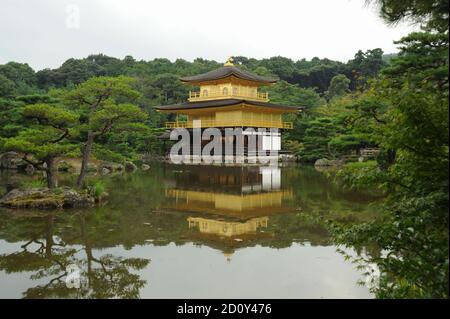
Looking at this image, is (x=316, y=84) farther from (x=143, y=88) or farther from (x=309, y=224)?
(x=309, y=224)

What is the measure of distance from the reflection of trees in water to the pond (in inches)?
0.6

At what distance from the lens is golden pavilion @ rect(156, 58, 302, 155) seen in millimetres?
31312

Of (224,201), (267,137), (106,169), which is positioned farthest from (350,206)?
(267,137)

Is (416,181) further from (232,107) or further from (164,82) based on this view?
(164,82)

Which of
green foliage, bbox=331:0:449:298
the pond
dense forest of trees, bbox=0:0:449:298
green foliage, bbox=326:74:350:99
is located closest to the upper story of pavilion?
dense forest of trees, bbox=0:0:449:298

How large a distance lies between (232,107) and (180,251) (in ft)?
79.3

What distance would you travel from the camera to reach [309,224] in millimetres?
9812

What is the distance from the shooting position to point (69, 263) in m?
6.46

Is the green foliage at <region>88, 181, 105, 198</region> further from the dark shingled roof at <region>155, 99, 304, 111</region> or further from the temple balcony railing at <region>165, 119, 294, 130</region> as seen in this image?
the temple balcony railing at <region>165, 119, 294, 130</region>

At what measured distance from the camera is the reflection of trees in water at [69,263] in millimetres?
5227

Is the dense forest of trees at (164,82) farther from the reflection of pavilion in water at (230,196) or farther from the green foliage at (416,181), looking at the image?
the green foliage at (416,181)

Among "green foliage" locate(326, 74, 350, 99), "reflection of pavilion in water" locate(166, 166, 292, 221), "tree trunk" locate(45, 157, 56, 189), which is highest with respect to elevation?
"green foliage" locate(326, 74, 350, 99)

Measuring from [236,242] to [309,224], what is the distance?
253 centimetres

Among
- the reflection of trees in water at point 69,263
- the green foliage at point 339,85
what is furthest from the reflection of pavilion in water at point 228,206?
the green foliage at point 339,85
